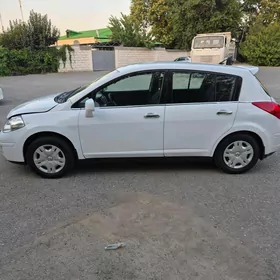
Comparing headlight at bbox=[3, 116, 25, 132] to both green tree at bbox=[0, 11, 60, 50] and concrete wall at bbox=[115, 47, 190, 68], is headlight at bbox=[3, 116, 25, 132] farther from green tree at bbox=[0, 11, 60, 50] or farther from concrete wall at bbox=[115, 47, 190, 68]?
concrete wall at bbox=[115, 47, 190, 68]

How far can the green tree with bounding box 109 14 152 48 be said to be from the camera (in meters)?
31.2

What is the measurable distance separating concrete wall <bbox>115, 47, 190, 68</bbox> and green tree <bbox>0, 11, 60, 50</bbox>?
685cm

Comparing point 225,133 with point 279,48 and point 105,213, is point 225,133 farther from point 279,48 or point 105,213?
point 279,48

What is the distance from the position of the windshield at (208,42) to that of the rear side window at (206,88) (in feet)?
63.7

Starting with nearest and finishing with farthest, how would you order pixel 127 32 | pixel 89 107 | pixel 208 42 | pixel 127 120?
pixel 89 107, pixel 127 120, pixel 208 42, pixel 127 32

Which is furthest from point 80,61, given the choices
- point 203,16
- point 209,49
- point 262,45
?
point 262,45

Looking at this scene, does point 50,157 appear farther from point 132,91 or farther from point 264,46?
point 264,46

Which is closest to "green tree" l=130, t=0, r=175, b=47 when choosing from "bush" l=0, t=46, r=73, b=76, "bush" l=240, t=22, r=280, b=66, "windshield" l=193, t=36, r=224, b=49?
"bush" l=240, t=22, r=280, b=66

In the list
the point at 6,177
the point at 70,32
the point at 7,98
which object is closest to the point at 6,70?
the point at 7,98

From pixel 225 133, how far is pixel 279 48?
34675 millimetres

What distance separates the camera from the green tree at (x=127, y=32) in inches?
1229

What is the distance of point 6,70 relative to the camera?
24.4 metres

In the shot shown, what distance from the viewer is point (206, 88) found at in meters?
4.17

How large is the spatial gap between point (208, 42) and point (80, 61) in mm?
12530
